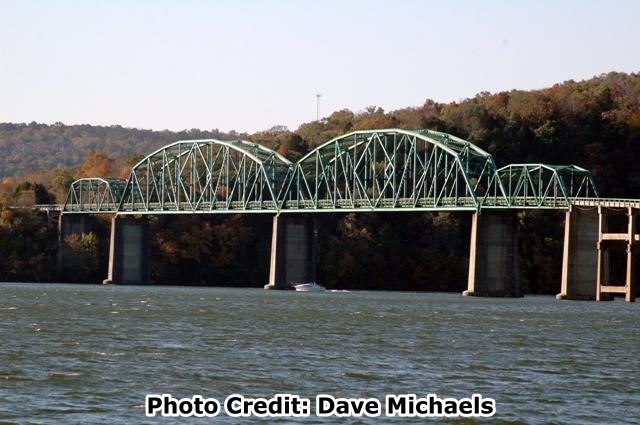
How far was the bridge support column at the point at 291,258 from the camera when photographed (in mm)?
181500

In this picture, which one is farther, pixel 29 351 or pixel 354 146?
pixel 354 146

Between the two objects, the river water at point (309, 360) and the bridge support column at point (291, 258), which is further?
the bridge support column at point (291, 258)

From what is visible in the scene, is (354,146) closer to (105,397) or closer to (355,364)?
(355,364)

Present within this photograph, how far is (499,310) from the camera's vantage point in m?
120

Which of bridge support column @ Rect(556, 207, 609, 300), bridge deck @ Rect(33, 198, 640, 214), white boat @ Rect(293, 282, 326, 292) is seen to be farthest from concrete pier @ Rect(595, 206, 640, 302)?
white boat @ Rect(293, 282, 326, 292)

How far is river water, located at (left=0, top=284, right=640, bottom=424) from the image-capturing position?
48031 mm

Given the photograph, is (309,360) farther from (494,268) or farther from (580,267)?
(494,268)

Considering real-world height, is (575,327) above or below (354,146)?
below

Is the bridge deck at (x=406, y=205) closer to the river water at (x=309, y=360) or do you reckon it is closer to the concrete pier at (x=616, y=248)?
the concrete pier at (x=616, y=248)

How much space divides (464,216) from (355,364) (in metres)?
134

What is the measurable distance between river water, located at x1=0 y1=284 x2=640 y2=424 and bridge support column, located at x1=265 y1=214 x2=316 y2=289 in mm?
73577

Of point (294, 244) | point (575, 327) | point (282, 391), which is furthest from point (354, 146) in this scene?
point (282, 391)

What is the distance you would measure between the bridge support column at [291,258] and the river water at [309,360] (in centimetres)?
7358

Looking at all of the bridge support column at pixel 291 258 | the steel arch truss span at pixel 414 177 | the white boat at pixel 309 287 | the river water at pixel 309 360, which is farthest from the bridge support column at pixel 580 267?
the bridge support column at pixel 291 258
